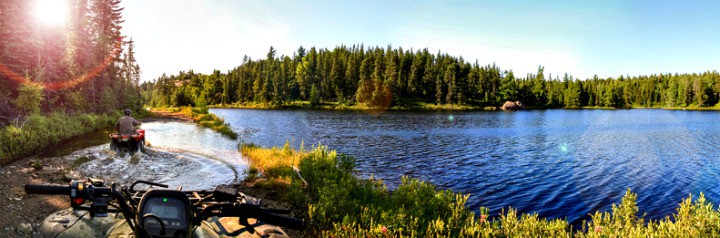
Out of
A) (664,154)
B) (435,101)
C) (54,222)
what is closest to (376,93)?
(435,101)

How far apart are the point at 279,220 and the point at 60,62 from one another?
51.2m

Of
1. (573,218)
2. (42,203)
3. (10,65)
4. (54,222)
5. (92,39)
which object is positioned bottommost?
(573,218)

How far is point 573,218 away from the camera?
51.0 feet

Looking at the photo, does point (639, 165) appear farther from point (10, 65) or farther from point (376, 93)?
point (376, 93)

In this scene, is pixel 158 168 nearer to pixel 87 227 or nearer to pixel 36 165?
pixel 36 165

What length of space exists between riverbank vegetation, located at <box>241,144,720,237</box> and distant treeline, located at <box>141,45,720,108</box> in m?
118

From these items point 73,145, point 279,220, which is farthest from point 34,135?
point 279,220

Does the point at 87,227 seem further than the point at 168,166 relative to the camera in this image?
No

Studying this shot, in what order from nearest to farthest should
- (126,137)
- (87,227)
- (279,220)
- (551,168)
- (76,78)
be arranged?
(279,220) → (87,227) → (126,137) → (551,168) → (76,78)

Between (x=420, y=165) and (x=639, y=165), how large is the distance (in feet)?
56.2

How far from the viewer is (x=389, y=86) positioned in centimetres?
13900

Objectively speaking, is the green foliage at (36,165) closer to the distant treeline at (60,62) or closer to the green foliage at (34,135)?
the green foliage at (34,135)

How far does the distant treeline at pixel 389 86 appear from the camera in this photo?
143 m

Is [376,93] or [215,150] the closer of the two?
[215,150]
